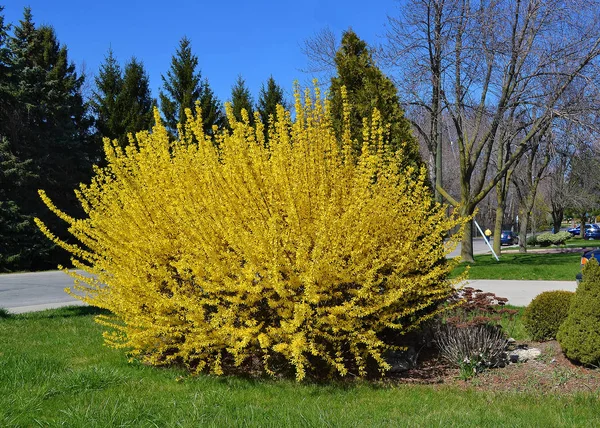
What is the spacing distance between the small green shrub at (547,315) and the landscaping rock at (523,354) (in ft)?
1.55

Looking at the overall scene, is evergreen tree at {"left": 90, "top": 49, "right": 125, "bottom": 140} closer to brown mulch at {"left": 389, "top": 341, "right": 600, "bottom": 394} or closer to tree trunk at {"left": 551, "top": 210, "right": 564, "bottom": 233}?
brown mulch at {"left": 389, "top": 341, "right": 600, "bottom": 394}

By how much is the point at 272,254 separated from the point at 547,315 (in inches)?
140

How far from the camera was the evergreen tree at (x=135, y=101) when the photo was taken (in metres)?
22.4

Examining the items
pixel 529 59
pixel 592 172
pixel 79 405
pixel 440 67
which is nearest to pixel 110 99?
pixel 440 67

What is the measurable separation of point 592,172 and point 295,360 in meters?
34.7

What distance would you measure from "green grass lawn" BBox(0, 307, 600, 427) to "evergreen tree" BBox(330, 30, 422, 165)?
273 cm

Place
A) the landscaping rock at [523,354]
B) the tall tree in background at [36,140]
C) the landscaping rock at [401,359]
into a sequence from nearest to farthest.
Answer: the landscaping rock at [401,359]
the landscaping rock at [523,354]
the tall tree in background at [36,140]

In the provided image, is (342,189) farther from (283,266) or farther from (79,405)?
(79,405)

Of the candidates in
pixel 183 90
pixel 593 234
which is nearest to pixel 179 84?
pixel 183 90

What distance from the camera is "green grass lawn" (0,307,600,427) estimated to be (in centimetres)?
351

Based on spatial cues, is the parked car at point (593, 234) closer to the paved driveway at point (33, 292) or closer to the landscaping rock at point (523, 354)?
the paved driveway at point (33, 292)

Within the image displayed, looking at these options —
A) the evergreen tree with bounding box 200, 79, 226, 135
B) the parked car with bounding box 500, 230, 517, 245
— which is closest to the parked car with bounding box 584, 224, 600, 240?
the parked car with bounding box 500, 230, 517, 245

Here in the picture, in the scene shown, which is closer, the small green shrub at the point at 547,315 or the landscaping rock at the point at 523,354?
the landscaping rock at the point at 523,354

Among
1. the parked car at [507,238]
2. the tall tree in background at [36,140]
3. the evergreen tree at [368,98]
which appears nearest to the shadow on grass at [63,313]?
the evergreen tree at [368,98]
